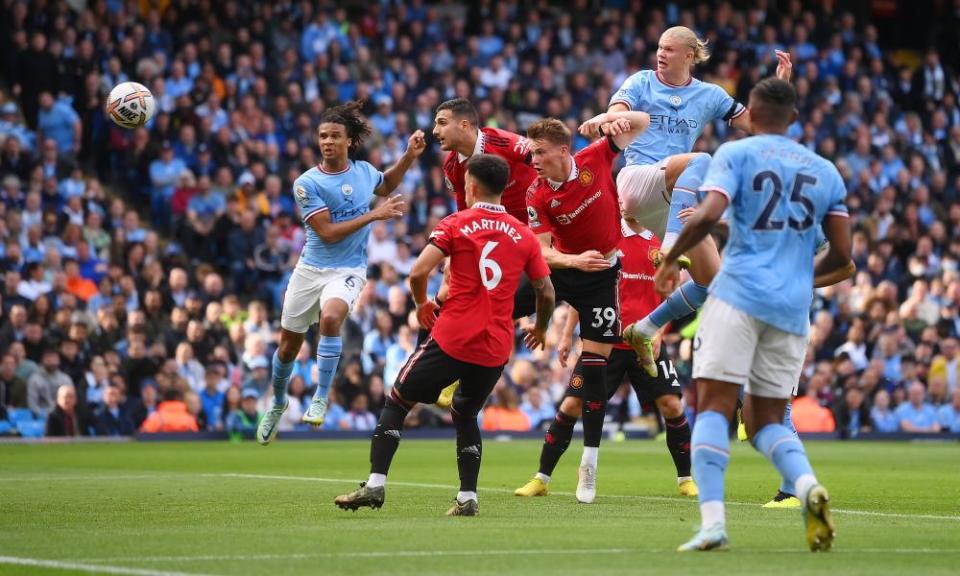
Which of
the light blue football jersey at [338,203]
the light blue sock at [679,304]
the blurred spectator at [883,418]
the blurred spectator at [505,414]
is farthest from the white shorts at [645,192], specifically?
the blurred spectator at [883,418]

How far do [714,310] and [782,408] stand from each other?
0.73 metres

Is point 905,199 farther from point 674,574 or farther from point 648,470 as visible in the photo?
point 674,574

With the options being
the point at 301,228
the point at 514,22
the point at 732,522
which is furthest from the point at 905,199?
the point at 732,522

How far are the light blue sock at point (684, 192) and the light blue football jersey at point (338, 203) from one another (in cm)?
376

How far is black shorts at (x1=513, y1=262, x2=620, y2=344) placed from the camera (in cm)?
1298

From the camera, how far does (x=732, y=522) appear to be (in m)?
10.3

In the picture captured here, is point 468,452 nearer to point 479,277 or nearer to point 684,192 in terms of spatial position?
point 479,277

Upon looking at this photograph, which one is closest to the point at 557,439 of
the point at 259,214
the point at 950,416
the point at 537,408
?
the point at 537,408

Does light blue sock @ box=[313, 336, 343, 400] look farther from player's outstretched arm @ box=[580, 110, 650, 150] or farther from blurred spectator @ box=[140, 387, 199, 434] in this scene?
blurred spectator @ box=[140, 387, 199, 434]

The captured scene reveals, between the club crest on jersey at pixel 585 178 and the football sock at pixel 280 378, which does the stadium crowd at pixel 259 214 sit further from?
the club crest on jersey at pixel 585 178

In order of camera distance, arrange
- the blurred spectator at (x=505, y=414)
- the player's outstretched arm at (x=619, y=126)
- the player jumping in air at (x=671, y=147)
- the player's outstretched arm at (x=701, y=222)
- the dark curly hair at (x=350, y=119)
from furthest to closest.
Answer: the blurred spectator at (x=505, y=414) < the dark curly hair at (x=350, y=119) < the player jumping in air at (x=671, y=147) < the player's outstretched arm at (x=619, y=126) < the player's outstretched arm at (x=701, y=222)

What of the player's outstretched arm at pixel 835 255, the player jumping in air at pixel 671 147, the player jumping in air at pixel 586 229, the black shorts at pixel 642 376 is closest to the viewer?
the player's outstretched arm at pixel 835 255

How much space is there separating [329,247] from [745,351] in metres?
7.55

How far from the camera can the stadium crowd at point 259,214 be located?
23.5 meters
